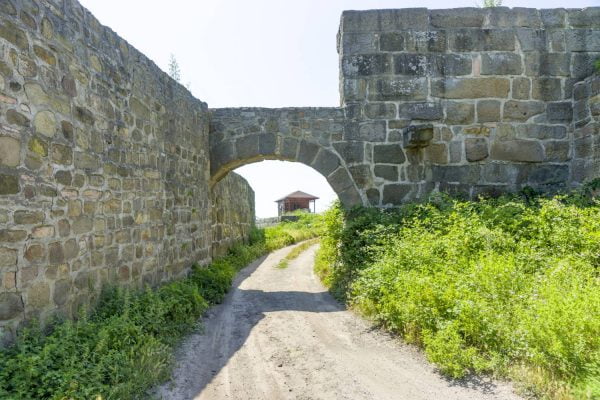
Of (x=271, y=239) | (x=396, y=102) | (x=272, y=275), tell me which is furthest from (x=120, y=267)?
(x=271, y=239)

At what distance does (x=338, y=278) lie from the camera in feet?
23.0

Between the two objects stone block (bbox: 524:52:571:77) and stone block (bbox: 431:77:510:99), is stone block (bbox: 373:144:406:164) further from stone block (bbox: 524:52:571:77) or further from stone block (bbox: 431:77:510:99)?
stone block (bbox: 524:52:571:77)

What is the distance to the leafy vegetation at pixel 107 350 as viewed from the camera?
9.16 feet

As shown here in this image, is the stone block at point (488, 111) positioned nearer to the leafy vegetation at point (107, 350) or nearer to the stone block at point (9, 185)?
the leafy vegetation at point (107, 350)

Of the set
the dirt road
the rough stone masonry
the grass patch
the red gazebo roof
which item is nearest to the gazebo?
the red gazebo roof

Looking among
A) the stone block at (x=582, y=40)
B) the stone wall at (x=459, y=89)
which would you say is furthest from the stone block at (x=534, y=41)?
the stone block at (x=582, y=40)

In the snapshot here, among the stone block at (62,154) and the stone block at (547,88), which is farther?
the stone block at (547,88)

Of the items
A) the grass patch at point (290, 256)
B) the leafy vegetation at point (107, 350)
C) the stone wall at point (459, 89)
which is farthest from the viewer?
the grass patch at point (290, 256)

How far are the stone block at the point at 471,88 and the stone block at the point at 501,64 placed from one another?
142mm

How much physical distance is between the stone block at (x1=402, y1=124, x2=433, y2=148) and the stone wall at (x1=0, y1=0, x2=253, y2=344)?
12.6 ft

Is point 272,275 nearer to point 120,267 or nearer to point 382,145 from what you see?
point 382,145

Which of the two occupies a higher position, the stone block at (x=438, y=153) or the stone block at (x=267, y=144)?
the stone block at (x=267, y=144)

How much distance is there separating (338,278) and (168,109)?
12.9ft

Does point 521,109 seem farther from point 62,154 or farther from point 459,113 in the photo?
point 62,154
